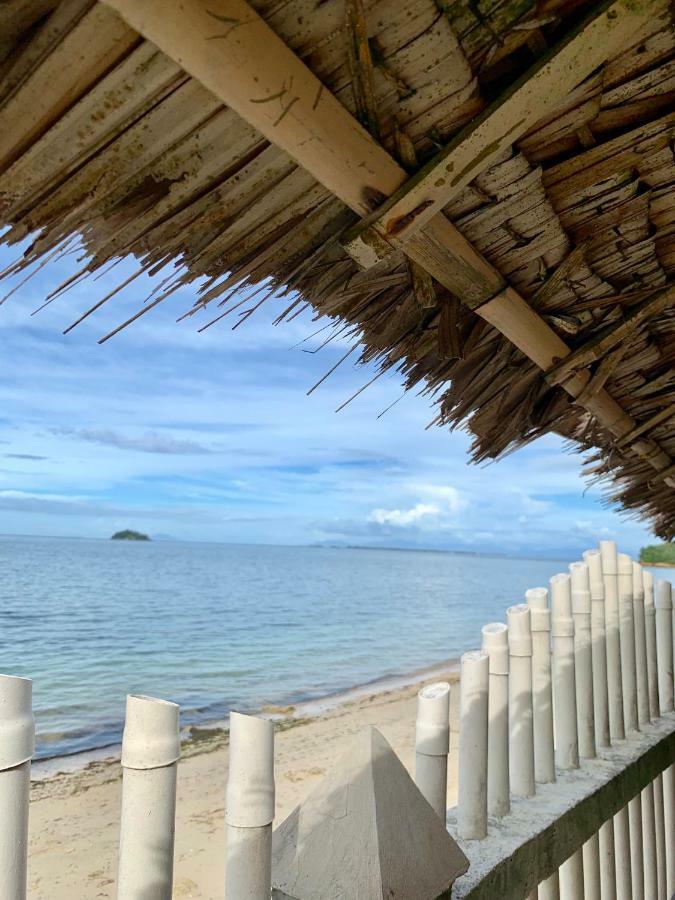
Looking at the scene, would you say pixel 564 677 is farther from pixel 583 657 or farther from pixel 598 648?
pixel 598 648

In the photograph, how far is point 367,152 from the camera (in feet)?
3.30

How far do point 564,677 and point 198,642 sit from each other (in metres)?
18.6

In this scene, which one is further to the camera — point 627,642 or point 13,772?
point 627,642

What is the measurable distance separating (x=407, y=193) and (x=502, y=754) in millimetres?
1165

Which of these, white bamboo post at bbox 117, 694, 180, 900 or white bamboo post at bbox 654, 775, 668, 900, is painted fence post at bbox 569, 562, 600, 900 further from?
white bamboo post at bbox 117, 694, 180, 900

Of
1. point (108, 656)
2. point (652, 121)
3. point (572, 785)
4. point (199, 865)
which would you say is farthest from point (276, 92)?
point (108, 656)

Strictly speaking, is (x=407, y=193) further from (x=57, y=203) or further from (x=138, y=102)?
(x=57, y=203)

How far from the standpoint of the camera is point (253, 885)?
83 cm

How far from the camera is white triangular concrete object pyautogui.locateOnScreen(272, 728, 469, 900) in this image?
0.92 metres

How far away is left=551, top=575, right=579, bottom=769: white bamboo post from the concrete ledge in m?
0.06

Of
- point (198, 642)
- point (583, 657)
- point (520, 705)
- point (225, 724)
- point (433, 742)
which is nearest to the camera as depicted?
point (433, 742)

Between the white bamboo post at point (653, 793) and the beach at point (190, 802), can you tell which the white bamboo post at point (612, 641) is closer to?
the white bamboo post at point (653, 793)

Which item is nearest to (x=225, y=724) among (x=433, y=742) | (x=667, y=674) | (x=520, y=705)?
(x=667, y=674)

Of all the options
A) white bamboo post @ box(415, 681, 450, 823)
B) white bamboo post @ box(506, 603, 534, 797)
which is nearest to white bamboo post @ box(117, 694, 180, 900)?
white bamboo post @ box(415, 681, 450, 823)
